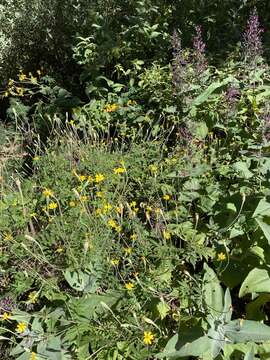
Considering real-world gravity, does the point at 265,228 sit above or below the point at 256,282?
above

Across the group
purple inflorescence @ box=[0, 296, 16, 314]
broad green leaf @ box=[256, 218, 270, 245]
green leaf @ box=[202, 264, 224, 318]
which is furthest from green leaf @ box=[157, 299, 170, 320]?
purple inflorescence @ box=[0, 296, 16, 314]

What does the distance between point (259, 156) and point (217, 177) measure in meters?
0.61

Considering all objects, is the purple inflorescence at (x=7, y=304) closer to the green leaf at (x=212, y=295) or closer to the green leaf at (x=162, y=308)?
the green leaf at (x=162, y=308)

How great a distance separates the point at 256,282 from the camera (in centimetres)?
226

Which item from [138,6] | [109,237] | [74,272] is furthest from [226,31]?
[74,272]

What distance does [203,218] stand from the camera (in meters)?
2.94

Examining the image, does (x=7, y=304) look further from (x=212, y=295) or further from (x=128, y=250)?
(x=212, y=295)

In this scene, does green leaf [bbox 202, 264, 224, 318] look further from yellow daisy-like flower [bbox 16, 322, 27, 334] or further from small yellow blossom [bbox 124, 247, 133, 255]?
yellow daisy-like flower [bbox 16, 322, 27, 334]

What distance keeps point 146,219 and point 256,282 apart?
93 centimetres

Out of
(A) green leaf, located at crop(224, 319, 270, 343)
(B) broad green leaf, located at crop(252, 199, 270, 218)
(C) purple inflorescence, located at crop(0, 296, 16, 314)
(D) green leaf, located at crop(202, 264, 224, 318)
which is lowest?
(C) purple inflorescence, located at crop(0, 296, 16, 314)

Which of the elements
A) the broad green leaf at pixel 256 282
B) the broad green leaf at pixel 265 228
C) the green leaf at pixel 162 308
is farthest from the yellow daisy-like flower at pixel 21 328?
the broad green leaf at pixel 265 228

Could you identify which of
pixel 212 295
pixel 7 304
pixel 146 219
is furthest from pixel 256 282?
pixel 7 304

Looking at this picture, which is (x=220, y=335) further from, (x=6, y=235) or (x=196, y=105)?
(x=196, y=105)

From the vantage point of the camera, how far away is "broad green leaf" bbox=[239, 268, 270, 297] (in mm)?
2230
